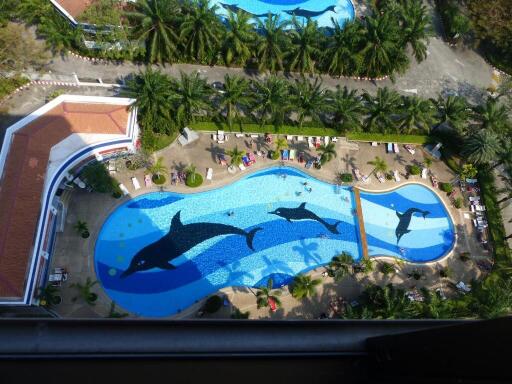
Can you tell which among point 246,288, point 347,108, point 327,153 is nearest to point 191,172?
point 246,288

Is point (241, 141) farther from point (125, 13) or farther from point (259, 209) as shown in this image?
point (125, 13)

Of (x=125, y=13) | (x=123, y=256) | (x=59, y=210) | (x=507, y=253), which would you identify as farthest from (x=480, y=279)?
(x=125, y=13)

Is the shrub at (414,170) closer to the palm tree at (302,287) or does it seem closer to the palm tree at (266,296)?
the palm tree at (302,287)

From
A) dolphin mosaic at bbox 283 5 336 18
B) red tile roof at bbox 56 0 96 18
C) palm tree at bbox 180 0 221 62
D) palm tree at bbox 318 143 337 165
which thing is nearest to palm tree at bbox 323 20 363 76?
dolphin mosaic at bbox 283 5 336 18

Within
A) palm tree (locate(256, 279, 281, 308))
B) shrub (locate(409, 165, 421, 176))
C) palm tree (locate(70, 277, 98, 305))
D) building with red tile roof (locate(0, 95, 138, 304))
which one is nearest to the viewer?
building with red tile roof (locate(0, 95, 138, 304))

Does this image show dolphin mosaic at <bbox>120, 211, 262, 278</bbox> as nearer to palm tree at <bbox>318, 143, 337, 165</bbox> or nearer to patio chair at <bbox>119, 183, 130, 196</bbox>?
patio chair at <bbox>119, 183, 130, 196</bbox>

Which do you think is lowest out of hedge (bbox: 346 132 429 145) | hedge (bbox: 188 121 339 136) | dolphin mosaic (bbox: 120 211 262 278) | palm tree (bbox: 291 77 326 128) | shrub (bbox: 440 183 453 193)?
dolphin mosaic (bbox: 120 211 262 278)

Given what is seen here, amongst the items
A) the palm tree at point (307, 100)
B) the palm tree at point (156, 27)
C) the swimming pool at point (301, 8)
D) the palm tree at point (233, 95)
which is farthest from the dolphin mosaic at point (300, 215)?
the swimming pool at point (301, 8)
